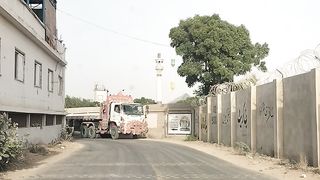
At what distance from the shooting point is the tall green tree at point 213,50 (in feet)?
124

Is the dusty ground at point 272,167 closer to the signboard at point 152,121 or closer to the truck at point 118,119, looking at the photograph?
the truck at point 118,119

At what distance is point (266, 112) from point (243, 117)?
13.2 ft

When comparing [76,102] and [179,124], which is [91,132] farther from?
[76,102]

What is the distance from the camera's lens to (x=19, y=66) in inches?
854

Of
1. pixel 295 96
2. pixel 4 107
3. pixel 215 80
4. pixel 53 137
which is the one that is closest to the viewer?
pixel 295 96

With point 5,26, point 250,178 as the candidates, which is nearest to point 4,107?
point 5,26

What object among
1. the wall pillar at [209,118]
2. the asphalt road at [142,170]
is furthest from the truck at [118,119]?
the asphalt road at [142,170]

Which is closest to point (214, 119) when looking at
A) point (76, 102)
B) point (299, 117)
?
point (299, 117)

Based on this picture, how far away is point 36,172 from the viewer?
14898mm

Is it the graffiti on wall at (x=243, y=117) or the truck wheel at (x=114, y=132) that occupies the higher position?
the graffiti on wall at (x=243, y=117)

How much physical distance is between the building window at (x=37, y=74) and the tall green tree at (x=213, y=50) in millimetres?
14808

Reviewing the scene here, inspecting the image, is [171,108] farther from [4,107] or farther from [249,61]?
[4,107]

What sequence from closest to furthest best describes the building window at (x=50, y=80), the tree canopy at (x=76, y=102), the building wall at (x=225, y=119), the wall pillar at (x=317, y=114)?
1. the wall pillar at (x=317, y=114)
2. the building wall at (x=225, y=119)
3. the building window at (x=50, y=80)
4. the tree canopy at (x=76, y=102)

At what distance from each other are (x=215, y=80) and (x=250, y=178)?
1011 inches
